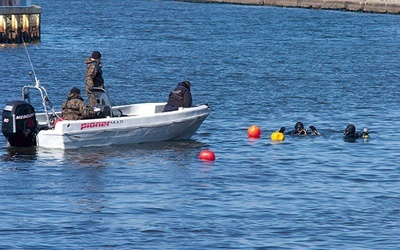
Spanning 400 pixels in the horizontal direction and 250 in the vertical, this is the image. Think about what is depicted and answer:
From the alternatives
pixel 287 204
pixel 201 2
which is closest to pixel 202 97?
pixel 287 204

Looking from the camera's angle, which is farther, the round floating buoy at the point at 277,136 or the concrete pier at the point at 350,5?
the concrete pier at the point at 350,5

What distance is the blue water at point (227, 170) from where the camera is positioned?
1708 cm

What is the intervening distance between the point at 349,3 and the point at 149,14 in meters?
19.5

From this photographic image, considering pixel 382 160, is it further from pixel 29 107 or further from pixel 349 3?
pixel 349 3

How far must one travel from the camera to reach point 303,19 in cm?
8762

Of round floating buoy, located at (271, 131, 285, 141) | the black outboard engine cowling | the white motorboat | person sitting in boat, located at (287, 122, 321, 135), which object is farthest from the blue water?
person sitting in boat, located at (287, 122, 321, 135)

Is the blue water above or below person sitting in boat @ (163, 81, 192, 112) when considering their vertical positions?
below

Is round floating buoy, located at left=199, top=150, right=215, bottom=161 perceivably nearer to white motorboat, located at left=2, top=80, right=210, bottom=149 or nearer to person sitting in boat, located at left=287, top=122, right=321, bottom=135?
white motorboat, located at left=2, top=80, right=210, bottom=149

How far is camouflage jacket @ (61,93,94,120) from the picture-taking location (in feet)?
76.5

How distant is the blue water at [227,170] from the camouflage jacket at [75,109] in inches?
32.9

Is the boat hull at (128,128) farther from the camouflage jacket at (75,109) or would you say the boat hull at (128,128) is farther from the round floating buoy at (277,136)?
the round floating buoy at (277,136)

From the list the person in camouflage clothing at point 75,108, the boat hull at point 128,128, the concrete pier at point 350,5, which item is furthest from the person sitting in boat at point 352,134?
the concrete pier at point 350,5

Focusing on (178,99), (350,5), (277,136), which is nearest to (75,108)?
(178,99)

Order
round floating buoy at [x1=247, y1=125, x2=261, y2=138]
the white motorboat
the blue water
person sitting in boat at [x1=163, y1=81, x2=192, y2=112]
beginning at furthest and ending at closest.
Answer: round floating buoy at [x1=247, y1=125, x2=261, y2=138], person sitting in boat at [x1=163, y1=81, x2=192, y2=112], the white motorboat, the blue water
